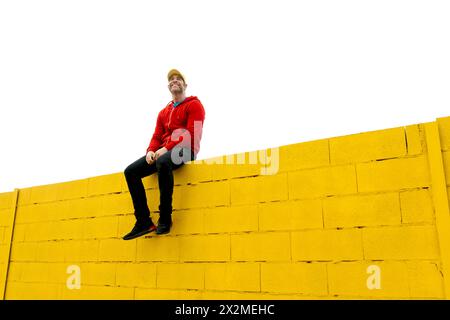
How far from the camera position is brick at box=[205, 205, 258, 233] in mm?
2666

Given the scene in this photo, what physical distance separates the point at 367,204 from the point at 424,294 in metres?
0.57

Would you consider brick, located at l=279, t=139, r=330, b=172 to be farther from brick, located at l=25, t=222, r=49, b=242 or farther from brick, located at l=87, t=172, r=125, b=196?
brick, located at l=25, t=222, r=49, b=242

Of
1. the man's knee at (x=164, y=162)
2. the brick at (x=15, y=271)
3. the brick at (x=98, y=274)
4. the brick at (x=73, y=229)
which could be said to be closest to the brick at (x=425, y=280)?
the man's knee at (x=164, y=162)

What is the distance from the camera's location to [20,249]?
4.01 metres

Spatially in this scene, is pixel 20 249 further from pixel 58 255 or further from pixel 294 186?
pixel 294 186

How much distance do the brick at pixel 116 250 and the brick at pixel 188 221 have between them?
442 millimetres

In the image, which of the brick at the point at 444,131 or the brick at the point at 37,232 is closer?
the brick at the point at 444,131

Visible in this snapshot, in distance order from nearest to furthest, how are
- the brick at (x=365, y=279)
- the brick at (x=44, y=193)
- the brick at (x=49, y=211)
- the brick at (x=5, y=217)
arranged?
the brick at (x=365, y=279), the brick at (x=49, y=211), the brick at (x=44, y=193), the brick at (x=5, y=217)

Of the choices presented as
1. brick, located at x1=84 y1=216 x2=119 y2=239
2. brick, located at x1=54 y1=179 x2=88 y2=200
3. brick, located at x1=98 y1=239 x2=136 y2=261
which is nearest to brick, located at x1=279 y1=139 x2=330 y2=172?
brick, located at x1=98 y1=239 x2=136 y2=261

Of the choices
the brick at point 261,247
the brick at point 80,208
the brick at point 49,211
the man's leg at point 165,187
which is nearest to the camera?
the brick at point 261,247

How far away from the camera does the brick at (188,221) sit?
2.88 meters

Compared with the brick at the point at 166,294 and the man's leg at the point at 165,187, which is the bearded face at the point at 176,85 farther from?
the brick at the point at 166,294

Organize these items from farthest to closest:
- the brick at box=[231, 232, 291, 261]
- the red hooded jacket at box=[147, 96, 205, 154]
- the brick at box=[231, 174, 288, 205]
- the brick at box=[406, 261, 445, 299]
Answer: the red hooded jacket at box=[147, 96, 205, 154]
the brick at box=[231, 174, 288, 205]
the brick at box=[231, 232, 291, 261]
the brick at box=[406, 261, 445, 299]

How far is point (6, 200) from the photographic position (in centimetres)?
437
